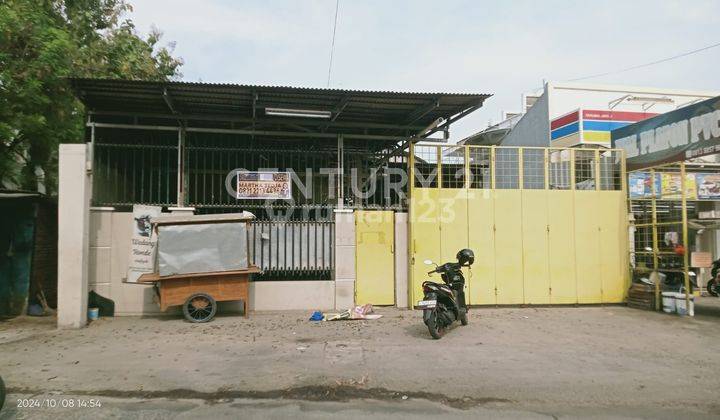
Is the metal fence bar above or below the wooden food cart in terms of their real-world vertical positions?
above

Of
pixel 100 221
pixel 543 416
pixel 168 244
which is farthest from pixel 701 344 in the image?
pixel 100 221

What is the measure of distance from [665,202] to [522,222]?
3.87 m

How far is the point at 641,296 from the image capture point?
1002 centimetres

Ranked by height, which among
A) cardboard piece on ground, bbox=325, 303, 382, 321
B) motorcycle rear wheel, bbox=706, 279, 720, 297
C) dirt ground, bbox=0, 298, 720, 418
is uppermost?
motorcycle rear wheel, bbox=706, 279, 720, 297

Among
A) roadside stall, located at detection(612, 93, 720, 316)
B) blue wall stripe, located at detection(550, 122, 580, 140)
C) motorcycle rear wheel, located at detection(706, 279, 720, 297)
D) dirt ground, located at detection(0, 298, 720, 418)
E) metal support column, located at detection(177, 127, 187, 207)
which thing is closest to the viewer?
dirt ground, located at detection(0, 298, 720, 418)

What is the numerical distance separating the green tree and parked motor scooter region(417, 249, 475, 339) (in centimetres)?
747

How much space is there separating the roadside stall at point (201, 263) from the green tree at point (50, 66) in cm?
347

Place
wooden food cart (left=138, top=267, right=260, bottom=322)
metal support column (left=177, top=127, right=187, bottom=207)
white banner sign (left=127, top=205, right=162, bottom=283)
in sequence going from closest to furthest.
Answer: wooden food cart (left=138, top=267, right=260, bottom=322), white banner sign (left=127, top=205, right=162, bottom=283), metal support column (left=177, top=127, right=187, bottom=207)

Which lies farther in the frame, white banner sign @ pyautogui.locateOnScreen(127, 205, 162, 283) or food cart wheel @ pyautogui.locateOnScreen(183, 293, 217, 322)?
white banner sign @ pyautogui.locateOnScreen(127, 205, 162, 283)

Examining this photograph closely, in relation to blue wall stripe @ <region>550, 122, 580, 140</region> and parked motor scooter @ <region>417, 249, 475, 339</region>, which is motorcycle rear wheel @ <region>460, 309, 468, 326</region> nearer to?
parked motor scooter @ <region>417, 249, 475, 339</region>

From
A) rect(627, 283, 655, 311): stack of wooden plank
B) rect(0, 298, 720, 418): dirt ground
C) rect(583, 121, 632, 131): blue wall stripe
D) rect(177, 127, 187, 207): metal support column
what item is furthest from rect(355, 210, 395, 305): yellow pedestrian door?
rect(583, 121, 632, 131): blue wall stripe

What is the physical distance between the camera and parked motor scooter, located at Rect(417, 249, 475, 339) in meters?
7.18

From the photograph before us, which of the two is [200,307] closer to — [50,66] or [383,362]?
[383,362]

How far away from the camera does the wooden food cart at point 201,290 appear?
8516mm
